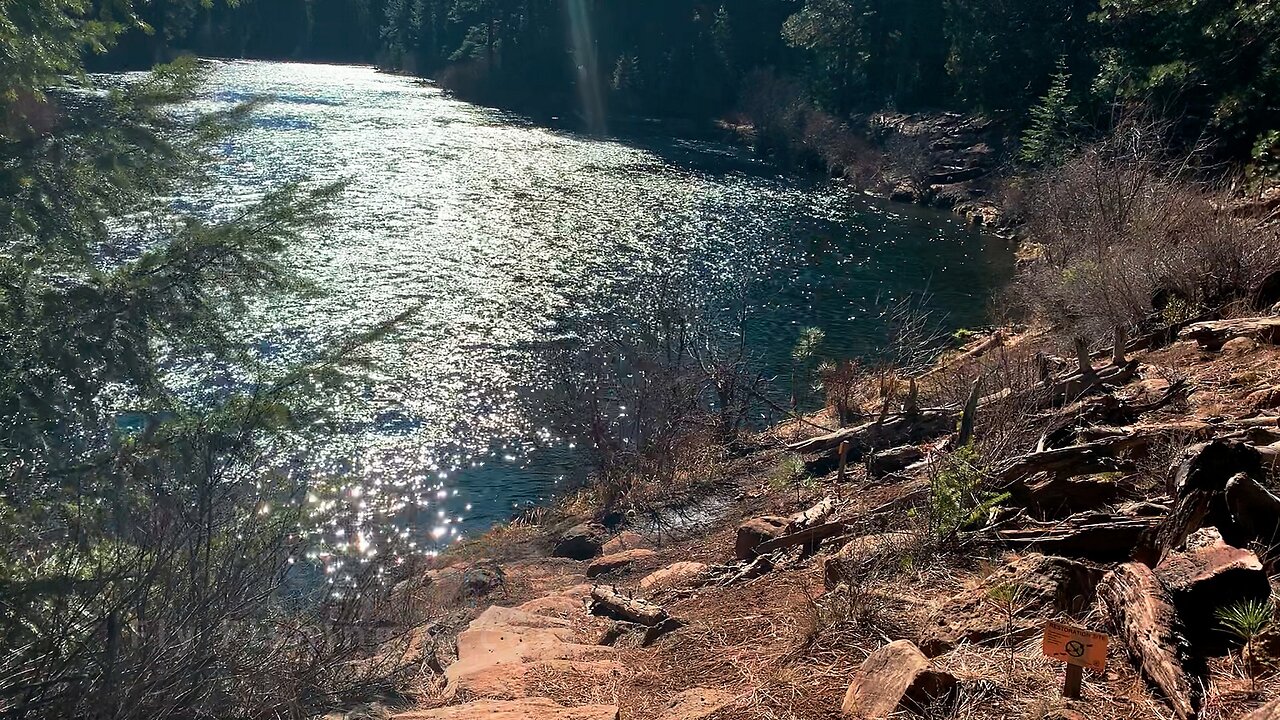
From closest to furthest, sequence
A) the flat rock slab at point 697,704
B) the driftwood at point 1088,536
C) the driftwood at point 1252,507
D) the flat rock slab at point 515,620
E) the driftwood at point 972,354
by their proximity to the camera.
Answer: the driftwood at point 1252,507 → the flat rock slab at point 697,704 → the driftwood at point 1088,536 → the flat rock slab at point 515,620 → the driftwood at point 972,354

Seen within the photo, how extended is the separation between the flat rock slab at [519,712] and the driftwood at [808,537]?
2.57 metres

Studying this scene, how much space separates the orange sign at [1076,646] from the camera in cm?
320

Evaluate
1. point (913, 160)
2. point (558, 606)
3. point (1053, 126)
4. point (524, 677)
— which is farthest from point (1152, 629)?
point (913, 160)

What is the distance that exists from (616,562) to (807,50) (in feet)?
165

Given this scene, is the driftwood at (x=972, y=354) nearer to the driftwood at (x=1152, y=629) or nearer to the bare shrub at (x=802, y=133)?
the driftwood at (x=1152, y=629)

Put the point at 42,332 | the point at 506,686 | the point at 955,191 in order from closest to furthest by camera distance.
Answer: the point at 42,332 < the point at 506,686 < the point at 955,191

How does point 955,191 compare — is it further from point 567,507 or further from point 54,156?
point 54,156

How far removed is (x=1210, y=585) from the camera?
148 inches

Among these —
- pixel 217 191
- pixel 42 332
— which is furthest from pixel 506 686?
pixel 217 191

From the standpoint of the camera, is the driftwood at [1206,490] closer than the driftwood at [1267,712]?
No

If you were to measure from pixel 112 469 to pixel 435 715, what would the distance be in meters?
2.08

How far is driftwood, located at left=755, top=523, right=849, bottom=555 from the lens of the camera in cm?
695

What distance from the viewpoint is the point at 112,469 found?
512 cm

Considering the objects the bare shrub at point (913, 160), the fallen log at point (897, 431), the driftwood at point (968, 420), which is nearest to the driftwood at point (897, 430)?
the fallen log at point (897, 431)
